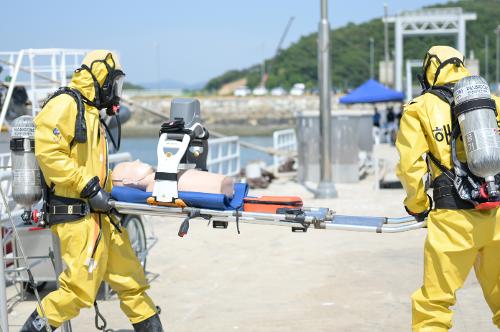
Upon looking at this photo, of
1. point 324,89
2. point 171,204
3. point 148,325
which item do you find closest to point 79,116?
point 171,204

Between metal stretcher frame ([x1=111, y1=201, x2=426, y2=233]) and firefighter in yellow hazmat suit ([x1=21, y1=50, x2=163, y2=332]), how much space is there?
0.38 meters

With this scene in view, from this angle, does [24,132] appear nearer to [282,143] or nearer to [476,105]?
[476,105]

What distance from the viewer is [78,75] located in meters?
5.04

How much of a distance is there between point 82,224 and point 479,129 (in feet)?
8.02

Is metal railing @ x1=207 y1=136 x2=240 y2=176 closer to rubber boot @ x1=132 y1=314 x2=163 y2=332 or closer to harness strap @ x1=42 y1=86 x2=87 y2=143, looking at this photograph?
rubber boot @ x1=132 y1=314 x2=163 y2=332

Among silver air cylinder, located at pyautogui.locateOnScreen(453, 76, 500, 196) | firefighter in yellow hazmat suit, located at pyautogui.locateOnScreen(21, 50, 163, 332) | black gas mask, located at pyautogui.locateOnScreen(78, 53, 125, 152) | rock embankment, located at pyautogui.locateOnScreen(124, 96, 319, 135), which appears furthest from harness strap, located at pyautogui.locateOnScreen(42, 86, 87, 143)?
rock embankment, located at pyautogui.locateOnScreen(124, 96, 319, 135)

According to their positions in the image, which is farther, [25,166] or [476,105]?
[25,166]

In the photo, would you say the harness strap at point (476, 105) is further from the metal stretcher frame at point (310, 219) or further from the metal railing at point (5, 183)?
the metal railing at point (5, 183)

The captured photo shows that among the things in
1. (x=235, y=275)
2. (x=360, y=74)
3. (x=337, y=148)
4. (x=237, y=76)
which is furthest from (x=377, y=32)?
(x=235, y=275)

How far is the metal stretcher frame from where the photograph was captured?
183 inches

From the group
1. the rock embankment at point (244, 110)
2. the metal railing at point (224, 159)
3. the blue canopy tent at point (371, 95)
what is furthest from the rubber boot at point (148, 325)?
the rock embankment at point (244, 110)

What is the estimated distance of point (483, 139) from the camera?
416 centimetres

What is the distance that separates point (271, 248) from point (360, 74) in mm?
122239

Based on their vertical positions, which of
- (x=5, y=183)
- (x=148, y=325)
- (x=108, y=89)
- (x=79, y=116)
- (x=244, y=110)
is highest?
(x=244, y=110)
